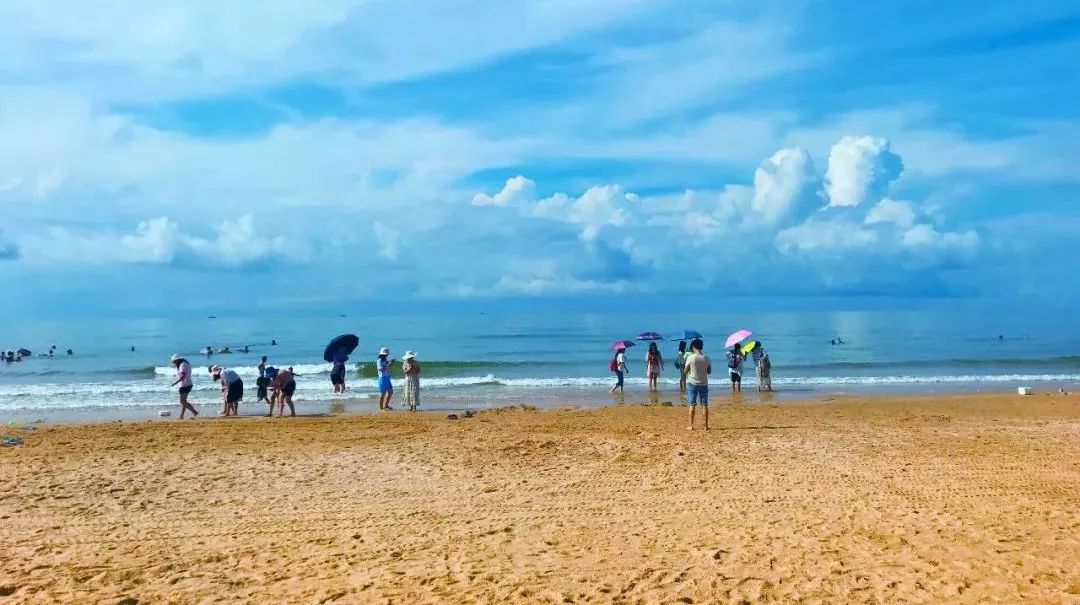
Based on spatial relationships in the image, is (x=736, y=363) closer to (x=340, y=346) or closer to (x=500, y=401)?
(x=500, y=401)

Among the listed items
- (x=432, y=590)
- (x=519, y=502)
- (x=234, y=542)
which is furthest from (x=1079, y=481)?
(x=234, y=542)

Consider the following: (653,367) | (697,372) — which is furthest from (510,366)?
(697,372)

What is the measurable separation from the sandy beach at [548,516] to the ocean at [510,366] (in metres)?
8.87

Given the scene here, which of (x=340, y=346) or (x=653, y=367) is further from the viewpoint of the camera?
(x=653, y=367)

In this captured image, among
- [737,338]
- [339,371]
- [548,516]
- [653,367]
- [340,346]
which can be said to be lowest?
[548,516]

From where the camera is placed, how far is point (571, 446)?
1288cm

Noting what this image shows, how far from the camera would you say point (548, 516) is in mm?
8617

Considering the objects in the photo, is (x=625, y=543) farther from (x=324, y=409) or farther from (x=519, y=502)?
(x=324, y=409)

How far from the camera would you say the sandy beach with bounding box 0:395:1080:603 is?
6.46 m

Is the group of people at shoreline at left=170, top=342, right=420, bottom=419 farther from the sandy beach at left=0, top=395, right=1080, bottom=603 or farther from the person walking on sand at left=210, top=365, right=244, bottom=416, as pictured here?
the sandy beach at left=0, top=395, right=1080, bottom=603

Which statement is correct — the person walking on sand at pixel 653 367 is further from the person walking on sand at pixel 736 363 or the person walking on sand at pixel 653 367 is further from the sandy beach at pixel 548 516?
the sandy beach at pixel 548 516

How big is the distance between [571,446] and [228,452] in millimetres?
5454

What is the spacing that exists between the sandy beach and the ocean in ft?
29.1

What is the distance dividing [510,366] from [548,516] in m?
30.5
